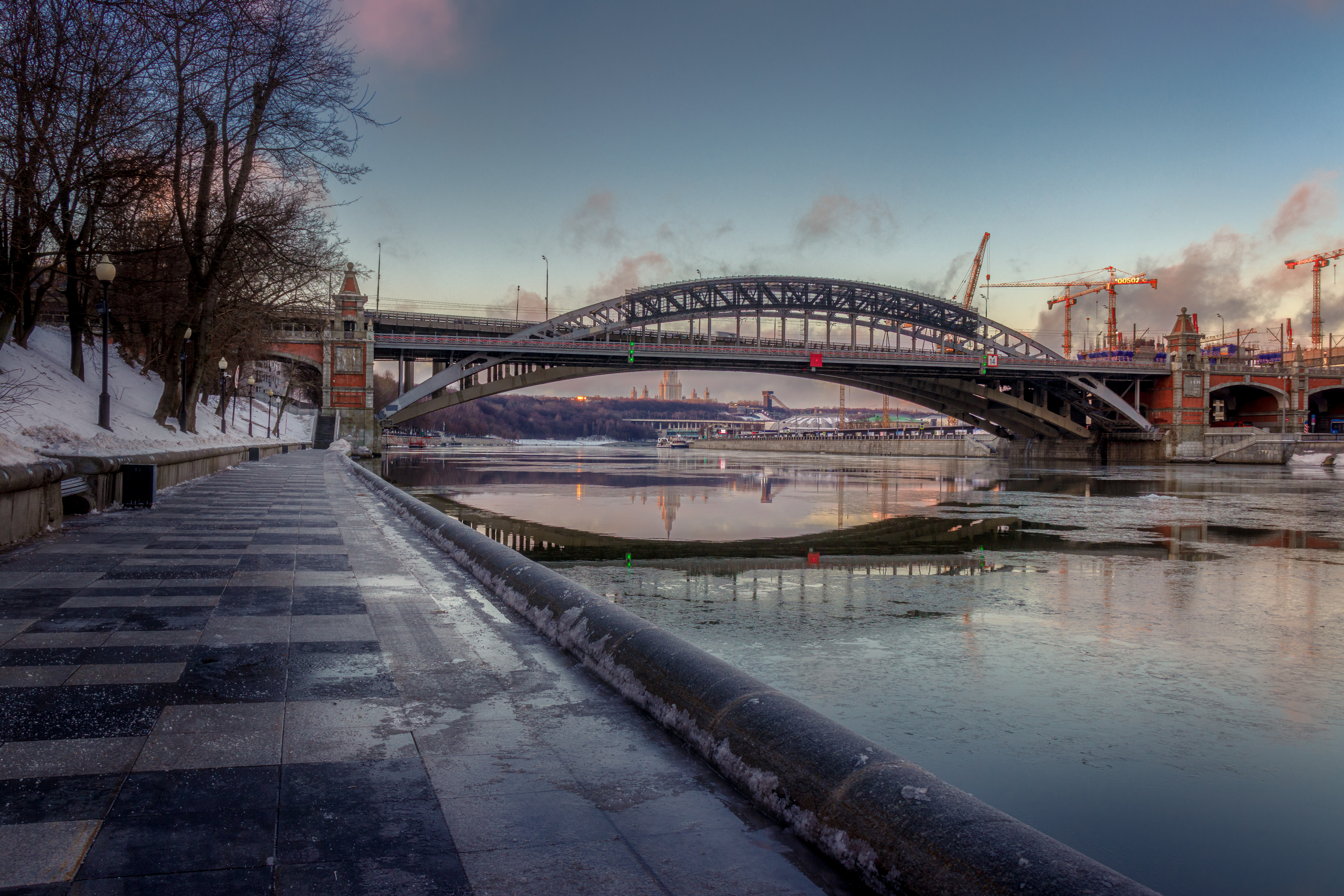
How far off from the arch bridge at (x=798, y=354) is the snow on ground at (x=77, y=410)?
26958mm

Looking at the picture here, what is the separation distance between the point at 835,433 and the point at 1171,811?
143 m

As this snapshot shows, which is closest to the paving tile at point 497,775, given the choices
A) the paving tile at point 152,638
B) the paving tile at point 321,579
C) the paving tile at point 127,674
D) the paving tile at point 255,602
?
the paving tile at point 127,674

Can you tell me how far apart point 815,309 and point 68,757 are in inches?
2980

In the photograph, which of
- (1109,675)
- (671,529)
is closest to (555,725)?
(1109,675)

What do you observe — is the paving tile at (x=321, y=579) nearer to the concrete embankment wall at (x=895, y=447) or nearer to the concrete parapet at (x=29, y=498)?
the concrete parapet at (x=29, y=498)

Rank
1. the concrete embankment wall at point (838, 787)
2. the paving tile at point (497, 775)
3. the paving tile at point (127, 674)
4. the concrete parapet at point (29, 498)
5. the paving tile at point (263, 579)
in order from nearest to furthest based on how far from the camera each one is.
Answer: the concrete embankment wall at point (838, 787), the paving tile at point (497, 775), the paving tile at point (127, 674), the paving tile at point (263, 579), the concrete parapet at point (29, 498)

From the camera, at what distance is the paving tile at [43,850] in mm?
2414


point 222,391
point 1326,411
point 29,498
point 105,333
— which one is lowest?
point 29,498

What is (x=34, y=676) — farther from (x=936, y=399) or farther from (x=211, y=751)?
(x=936, y=399)

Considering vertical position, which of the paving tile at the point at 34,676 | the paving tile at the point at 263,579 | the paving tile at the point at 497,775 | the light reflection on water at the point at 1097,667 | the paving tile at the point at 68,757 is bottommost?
the light reflection on water at the point at 1097,667

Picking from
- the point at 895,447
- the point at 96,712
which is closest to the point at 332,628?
the point at 96,712

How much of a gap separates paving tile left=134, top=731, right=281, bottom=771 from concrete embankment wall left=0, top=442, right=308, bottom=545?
5970 millimetres

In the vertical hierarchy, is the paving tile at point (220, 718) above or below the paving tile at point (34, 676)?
below

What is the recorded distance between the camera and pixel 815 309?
76375 millimetres
